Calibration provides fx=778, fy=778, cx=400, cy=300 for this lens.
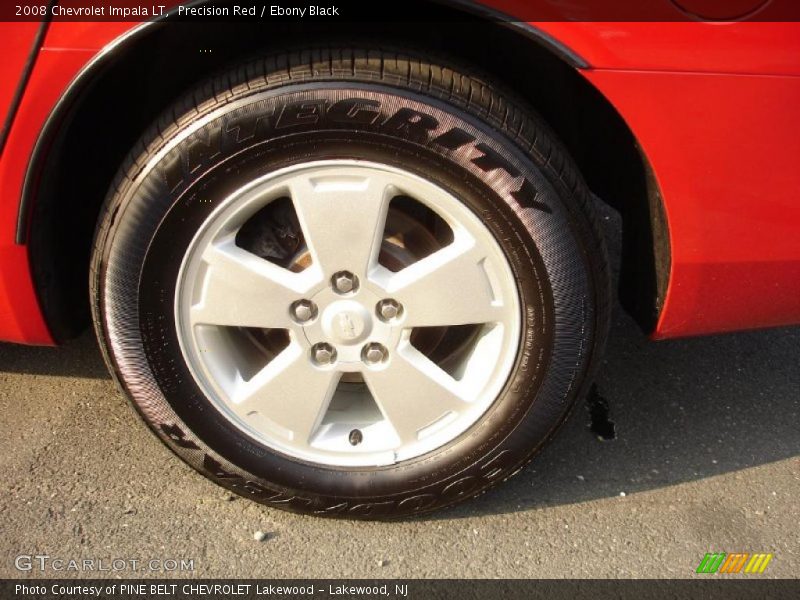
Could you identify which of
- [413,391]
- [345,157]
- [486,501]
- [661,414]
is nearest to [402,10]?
[345,157]

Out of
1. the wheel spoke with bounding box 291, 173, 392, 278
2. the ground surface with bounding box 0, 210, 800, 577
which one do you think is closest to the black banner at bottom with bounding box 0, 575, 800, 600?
the ground surface with bounding box 0, 210, 800, 577

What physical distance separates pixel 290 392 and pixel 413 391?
28 cm

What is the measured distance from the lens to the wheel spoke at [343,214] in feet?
5.18

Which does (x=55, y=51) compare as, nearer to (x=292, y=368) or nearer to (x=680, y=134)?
(x=292, y=368)

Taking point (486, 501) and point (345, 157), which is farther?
point (486, 501)

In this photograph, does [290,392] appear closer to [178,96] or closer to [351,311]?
[351,311]

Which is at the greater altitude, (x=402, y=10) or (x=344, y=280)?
(x=402, y=10)

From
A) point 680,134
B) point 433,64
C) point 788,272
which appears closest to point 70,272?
point 433,64

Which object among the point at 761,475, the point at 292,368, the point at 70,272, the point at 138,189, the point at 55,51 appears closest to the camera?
the point at 55,51

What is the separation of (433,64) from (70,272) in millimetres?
978

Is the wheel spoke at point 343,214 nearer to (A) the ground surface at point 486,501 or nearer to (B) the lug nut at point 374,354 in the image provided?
(B) the lug nut at point 374,354

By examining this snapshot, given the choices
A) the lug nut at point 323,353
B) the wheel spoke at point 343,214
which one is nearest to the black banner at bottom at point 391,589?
the lug nut at point 323,353

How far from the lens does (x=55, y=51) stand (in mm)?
1471

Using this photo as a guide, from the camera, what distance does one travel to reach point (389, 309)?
1.67 m
